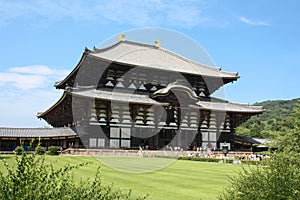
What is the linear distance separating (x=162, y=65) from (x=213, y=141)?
12863mm

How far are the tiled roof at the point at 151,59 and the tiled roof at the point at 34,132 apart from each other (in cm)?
1033

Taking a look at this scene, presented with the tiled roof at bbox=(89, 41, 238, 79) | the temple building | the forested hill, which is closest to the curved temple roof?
the temple building

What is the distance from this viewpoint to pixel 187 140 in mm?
43812

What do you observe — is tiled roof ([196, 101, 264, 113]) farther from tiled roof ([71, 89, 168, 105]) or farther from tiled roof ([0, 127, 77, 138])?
tiled roof ([0, 127, 77, 138])

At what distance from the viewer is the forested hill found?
11.4 metres

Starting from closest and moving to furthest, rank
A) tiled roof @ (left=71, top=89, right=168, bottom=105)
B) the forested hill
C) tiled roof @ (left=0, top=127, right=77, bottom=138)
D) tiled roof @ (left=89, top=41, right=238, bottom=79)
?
the forested hill, tiled roof @ (left=71, top=89, right=168, bottom=105), tiled roof @ (left=0, top=127, right=77, bottom=138), tiled roof @ (left=89, top=41, right=238, bottom=79)

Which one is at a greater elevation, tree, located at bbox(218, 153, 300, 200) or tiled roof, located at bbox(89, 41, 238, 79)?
tiled roof, located at bbox(89, 41, 238, 79)

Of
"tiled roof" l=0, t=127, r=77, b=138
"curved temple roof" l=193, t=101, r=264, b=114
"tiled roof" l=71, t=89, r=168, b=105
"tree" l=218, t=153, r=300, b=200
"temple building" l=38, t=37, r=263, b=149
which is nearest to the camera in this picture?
"tree" l=218, t=153, r=300, b=200

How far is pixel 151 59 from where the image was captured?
151ft

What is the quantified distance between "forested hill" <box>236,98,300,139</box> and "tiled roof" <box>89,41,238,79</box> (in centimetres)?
1249

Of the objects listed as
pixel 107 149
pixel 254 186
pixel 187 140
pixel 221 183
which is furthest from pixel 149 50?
pixel 254 186

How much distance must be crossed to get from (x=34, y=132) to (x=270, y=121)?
79971 mm

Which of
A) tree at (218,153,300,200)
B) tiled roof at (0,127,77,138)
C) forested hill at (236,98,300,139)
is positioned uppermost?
forested hill at (236,98,300,139)

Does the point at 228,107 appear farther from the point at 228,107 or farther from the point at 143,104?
the point at 143,104
